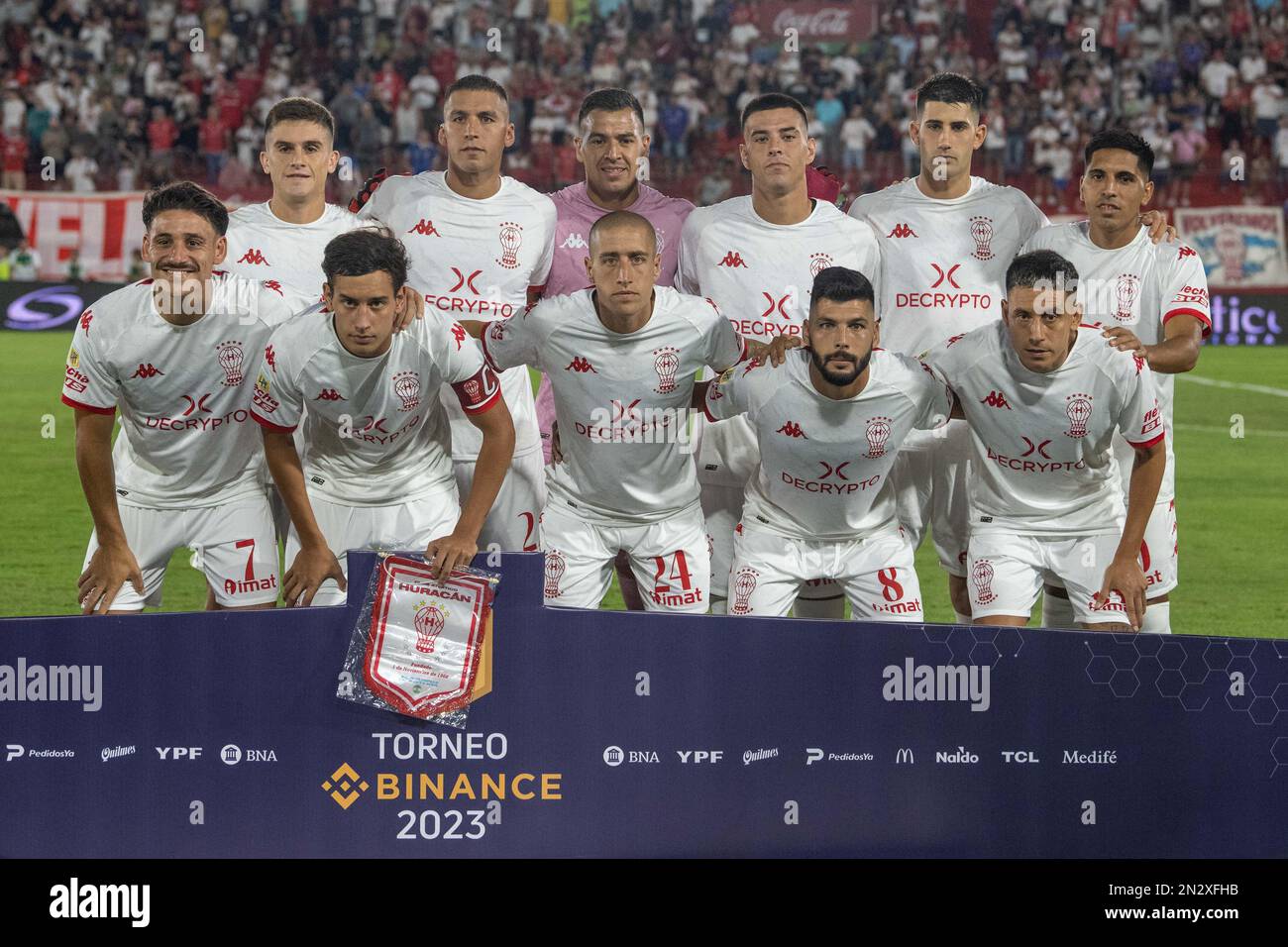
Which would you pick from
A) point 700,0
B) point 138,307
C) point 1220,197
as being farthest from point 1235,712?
point 700,0

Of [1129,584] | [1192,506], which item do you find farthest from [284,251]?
[1192,506]

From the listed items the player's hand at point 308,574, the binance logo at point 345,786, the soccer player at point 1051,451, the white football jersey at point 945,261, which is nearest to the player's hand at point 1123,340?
the soccer player at point 1051,451

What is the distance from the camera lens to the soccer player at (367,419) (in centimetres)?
508

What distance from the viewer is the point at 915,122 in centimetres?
637

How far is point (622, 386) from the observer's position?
5.43m

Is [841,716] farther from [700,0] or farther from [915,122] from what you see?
[700,0]

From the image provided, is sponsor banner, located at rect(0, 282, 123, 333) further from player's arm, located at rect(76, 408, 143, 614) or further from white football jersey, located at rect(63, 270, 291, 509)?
player's arm, located at rect(76, 408, 143, 614)

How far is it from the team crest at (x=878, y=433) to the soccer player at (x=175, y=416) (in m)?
2.07

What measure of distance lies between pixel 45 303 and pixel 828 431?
1520cm

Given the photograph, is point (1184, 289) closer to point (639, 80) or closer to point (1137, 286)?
point (1137, 286)

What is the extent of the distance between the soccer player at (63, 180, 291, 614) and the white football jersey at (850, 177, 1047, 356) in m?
2.42

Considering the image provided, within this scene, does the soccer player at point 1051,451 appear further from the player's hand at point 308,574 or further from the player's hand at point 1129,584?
the player's hand at point 308,574

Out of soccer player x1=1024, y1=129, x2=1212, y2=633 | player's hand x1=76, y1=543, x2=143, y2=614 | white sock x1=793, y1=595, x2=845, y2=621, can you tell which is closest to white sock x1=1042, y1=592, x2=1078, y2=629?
soccer player x1=1024, y1=129, x2=1212, y2=633

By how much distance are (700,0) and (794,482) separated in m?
21.2
